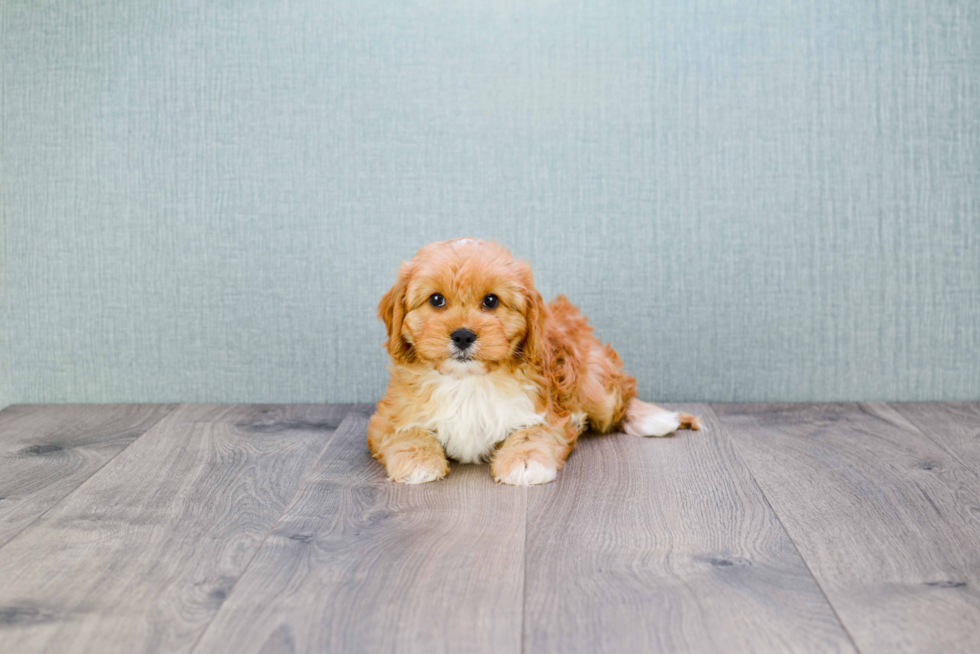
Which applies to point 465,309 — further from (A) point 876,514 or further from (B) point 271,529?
(A) point 876,514

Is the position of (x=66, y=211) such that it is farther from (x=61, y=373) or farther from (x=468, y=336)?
(x=468, y=336)

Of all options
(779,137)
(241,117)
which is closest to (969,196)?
(779,137)

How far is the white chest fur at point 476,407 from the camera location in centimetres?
196

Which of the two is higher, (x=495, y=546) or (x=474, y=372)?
(x=474, y=372)

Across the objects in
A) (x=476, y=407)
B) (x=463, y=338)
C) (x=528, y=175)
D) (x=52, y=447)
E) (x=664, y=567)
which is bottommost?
(x=664, y=567)

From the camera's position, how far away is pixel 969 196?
2.59 metres

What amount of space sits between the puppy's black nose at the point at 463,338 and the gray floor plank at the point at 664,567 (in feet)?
1.18

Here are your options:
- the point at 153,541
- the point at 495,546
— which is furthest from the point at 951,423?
the point at 153,541

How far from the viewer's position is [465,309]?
72.7 inches

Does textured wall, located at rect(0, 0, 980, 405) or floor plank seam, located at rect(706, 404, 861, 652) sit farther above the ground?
textured wall, located at rect(0, 0, 980, 405)

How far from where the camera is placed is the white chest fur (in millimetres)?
1955

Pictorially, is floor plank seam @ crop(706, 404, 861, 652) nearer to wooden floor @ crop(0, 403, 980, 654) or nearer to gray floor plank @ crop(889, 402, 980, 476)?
wooden floor @ crop(0, 403, 980, 654)

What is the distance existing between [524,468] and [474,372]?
0.81 ft

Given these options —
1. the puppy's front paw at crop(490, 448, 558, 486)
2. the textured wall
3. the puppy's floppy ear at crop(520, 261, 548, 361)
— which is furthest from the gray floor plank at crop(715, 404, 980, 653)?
the puppy's floppy ear at crop(520, 261, 548, 361)
